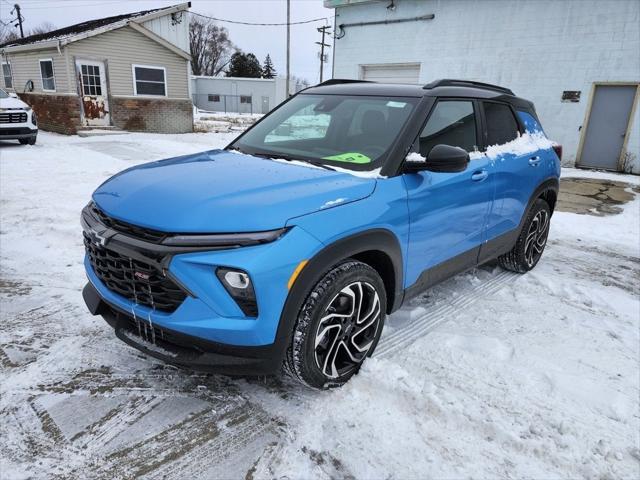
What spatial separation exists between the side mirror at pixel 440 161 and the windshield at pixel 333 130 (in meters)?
0.18

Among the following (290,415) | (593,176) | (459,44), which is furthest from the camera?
(459,44)

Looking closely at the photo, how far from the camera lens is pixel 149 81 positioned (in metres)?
17.4

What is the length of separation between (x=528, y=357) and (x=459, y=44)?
1334 centimetres

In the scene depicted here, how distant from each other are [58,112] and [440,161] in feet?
56.1

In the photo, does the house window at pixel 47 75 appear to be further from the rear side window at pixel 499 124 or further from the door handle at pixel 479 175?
the door handle at pixel 479 175

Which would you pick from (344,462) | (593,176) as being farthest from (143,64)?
(344,462)

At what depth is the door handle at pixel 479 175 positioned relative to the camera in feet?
10.9

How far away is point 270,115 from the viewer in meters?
3.86

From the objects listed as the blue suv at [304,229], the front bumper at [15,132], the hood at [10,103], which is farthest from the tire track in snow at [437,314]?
the hood at [10,103]

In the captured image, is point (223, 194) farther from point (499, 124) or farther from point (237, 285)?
point (499, 124)

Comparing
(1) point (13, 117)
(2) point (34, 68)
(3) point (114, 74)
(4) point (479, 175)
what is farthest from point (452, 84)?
(2) point (34, 68)

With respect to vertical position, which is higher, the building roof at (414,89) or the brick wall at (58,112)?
the building roof at (414,89)

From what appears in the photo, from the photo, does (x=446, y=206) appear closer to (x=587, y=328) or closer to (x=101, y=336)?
(x=587, y=328)

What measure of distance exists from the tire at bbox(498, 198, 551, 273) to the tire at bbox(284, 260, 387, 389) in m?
2.29
